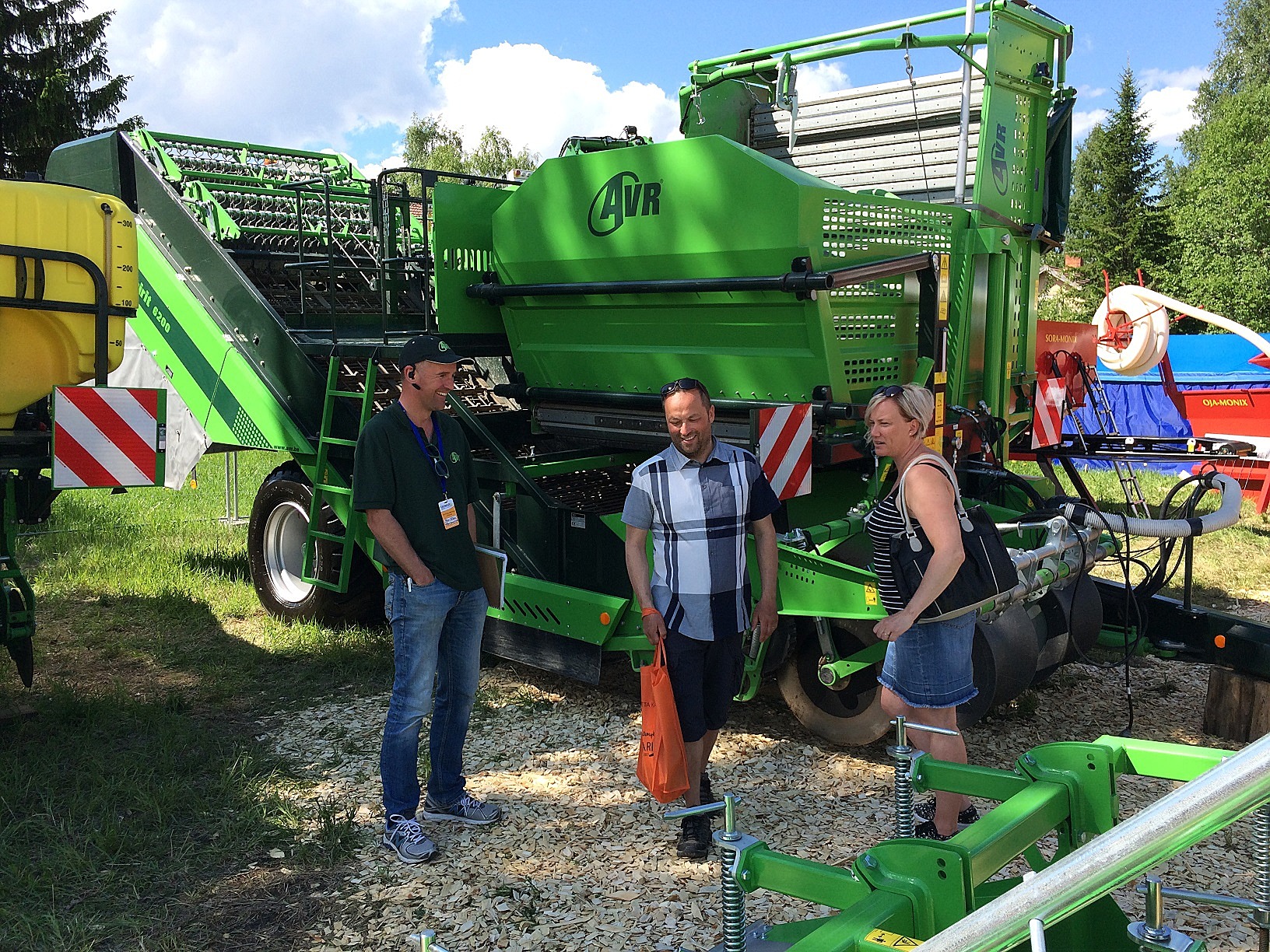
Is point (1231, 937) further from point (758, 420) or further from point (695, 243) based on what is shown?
point (695, 243)

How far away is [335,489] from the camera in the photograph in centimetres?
573

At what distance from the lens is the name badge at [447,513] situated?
3809mm

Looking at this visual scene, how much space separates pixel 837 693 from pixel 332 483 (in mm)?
2927

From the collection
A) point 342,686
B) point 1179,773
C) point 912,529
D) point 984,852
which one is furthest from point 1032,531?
point 342,686

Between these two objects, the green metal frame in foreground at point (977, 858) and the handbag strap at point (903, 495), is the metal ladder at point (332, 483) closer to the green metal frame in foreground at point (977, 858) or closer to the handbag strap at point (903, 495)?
the handbag strap at point (903, 495)

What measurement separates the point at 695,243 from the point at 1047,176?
239 centimetres

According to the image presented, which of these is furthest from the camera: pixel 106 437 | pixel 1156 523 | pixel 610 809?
pixel 106 437

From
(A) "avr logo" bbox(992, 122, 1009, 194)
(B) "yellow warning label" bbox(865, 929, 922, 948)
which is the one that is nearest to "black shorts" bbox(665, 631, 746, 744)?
(B) "yellow warning label" bbox(865, 929, 922, 948)

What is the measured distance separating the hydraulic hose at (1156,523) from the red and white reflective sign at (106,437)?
3.79m

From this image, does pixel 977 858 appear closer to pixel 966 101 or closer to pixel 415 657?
pixel 415 657

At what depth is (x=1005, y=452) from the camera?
19.1 ft

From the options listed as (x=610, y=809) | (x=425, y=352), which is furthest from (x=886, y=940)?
(x=425, y=352)

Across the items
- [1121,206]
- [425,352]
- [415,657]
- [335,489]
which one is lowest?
[415,657]

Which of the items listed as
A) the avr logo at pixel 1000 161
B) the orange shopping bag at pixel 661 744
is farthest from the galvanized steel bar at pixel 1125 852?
the avr logo at pixel 1000 161
